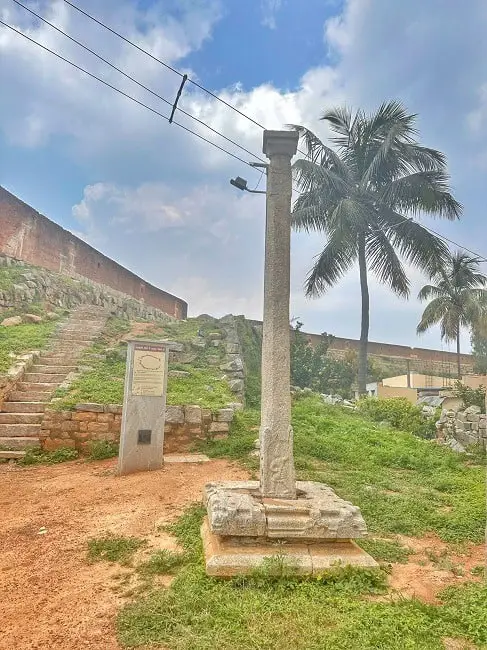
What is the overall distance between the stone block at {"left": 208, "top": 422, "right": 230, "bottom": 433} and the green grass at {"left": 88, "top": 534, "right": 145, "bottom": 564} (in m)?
3.86

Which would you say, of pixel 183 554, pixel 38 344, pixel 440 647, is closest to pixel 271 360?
pixel 183 554

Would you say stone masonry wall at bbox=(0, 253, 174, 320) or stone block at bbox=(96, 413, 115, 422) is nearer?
stone block at bbox=(96, 413, 115, 422)

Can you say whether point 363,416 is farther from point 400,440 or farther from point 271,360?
point 271,360

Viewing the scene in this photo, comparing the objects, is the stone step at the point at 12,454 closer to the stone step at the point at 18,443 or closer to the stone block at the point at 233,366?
the stone step at the point at 18,443

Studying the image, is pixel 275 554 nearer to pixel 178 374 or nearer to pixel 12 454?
pixel 12 454

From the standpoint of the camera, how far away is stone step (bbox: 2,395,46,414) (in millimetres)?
7547

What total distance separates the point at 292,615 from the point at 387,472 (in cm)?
457

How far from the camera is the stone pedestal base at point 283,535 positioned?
3053 millimetres

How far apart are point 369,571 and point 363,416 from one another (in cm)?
906

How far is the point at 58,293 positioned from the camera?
16.7 m

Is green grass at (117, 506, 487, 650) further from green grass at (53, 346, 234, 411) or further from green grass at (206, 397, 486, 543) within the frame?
green grass at (53, 346, 234, 411)

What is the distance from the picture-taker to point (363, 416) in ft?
38.7

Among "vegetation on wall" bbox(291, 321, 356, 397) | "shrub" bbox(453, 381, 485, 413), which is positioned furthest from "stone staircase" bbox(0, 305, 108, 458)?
"shrub" bbox(453, 381, 485, 413)

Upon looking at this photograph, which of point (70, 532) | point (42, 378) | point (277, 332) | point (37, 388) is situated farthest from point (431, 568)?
point (42, 378)
